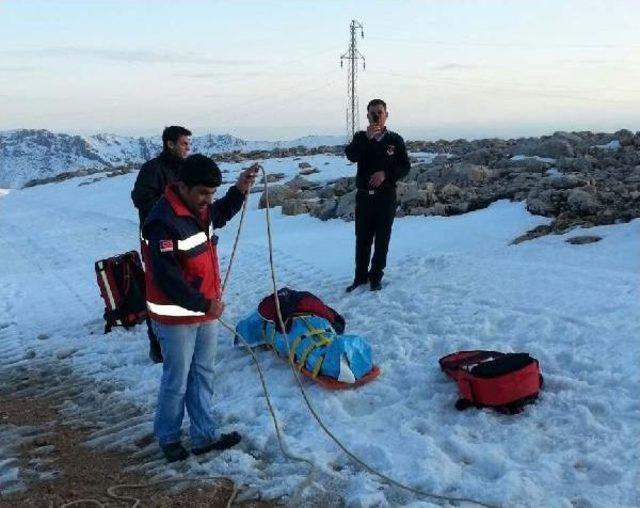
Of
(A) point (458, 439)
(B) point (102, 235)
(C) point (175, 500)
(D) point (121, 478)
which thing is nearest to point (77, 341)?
(D) point (121, 478)

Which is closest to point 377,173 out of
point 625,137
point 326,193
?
point 326,193

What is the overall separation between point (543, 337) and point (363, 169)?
3.09m

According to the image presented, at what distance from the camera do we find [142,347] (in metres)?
7.45

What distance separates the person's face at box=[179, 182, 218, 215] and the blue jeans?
0.84 meters

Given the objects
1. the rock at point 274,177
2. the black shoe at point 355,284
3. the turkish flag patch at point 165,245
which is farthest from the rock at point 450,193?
the rock at point 274,177

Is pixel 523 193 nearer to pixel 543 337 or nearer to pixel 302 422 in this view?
pixel 543 337

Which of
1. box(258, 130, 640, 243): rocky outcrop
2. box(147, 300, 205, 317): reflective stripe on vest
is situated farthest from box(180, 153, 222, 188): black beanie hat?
box(258, 130, 640, 243): rocky outcrop

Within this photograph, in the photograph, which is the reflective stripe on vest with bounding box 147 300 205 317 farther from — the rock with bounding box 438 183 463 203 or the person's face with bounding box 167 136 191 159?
the rock with bounding box 438 183 463 203

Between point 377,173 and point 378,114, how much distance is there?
2.29 feet

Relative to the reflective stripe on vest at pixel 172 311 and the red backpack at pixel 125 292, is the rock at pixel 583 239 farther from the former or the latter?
the reflective stripe on vest at pixel 172 311

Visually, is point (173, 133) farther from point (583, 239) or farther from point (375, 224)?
Result: point (583, 239)

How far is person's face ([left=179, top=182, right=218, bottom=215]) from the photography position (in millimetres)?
4340

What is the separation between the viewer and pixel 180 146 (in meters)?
6.18

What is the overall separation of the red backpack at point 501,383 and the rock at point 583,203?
634 centimetres
